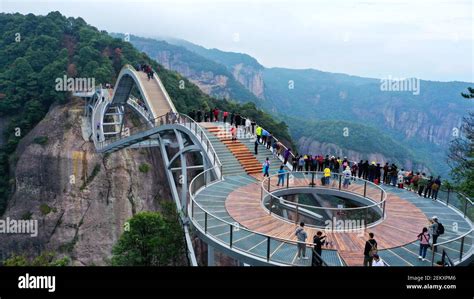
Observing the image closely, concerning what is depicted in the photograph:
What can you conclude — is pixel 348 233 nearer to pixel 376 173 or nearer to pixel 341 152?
pixel 376 173

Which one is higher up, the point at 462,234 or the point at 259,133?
the point at 259,133

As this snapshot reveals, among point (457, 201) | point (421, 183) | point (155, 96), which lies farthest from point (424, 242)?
point (155, 96)

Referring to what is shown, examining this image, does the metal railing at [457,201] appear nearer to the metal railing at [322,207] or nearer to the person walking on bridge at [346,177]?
the metal railing at [322,207]

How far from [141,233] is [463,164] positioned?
1867cm

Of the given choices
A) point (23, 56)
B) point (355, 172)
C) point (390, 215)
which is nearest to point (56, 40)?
point (23, 56)

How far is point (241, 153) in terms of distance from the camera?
21141 mm

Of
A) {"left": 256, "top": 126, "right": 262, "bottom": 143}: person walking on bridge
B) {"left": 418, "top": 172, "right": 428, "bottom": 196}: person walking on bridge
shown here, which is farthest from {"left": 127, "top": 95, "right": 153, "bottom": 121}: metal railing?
{"left": 418, "top": 172, "right": 428, "bottom": 196}: person walking on bridge

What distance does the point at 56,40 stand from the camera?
192ft

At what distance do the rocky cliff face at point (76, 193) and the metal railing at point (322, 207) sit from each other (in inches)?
936

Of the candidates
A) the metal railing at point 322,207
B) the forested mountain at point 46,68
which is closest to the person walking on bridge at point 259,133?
the metal railing at point 322,207

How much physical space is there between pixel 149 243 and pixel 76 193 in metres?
23.6

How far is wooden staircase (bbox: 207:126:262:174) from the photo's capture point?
65.3ft

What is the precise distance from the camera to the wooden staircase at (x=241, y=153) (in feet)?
65.3

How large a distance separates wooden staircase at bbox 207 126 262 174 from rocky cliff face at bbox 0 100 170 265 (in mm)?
18225
